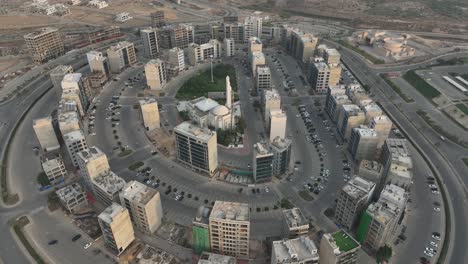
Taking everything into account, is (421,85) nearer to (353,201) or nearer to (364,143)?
(364,143)

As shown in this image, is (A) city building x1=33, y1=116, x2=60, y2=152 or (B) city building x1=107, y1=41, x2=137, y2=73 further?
(B) city building x1=107, y1=41, x2=137, y2=73

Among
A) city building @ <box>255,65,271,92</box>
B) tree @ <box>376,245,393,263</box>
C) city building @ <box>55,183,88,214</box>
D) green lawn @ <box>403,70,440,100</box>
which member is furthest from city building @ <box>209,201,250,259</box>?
green lawn @ <box>403,70,440,100</box>

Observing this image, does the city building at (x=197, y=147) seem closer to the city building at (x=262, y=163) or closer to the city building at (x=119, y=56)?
the city building at (x=262, y=163)

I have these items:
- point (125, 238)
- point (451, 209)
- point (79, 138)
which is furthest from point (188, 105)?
point (451, 209)

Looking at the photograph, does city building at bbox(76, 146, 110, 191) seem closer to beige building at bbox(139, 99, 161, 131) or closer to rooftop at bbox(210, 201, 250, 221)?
beige building at bbox(139, 99, 161, 131)

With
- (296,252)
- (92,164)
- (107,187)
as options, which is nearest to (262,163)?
(296,252)

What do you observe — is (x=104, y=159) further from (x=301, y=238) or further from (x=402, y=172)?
(x=402, y=172)

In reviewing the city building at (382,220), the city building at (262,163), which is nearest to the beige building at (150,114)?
the city building at (262,163)
